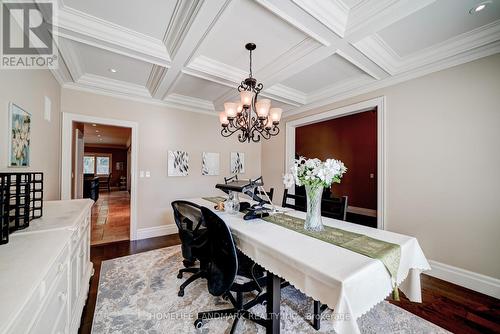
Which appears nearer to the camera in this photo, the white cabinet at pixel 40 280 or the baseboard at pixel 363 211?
the white cabinet at pixel 40 280

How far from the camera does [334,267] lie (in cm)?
101

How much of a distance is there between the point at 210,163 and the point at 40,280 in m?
3.65

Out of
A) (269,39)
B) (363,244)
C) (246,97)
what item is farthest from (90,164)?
(363,244)

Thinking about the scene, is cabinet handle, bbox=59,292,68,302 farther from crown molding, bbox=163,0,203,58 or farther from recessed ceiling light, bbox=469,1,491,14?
recessed ceiling light, bbox=469,1,491,14

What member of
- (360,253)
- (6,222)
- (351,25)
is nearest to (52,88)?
(6,222)

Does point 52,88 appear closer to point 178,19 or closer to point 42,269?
point 178,19

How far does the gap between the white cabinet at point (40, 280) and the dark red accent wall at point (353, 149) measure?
19.2 ft

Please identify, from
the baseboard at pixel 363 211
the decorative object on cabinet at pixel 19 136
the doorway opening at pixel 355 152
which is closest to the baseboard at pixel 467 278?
the doorway opening at pixel 355 152

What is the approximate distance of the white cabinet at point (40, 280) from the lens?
65 centimetres

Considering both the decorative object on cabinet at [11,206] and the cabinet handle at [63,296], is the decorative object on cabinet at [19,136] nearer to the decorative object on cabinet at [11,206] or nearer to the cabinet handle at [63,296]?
the decorative object on cabinet at [11,206]

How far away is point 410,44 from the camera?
2271mm

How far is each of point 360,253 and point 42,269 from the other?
1524mm

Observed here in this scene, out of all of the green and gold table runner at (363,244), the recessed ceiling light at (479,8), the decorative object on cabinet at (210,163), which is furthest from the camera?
the decorative object on cabinet at (210,163)

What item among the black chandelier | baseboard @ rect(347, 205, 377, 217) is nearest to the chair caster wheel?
the black chandelier
